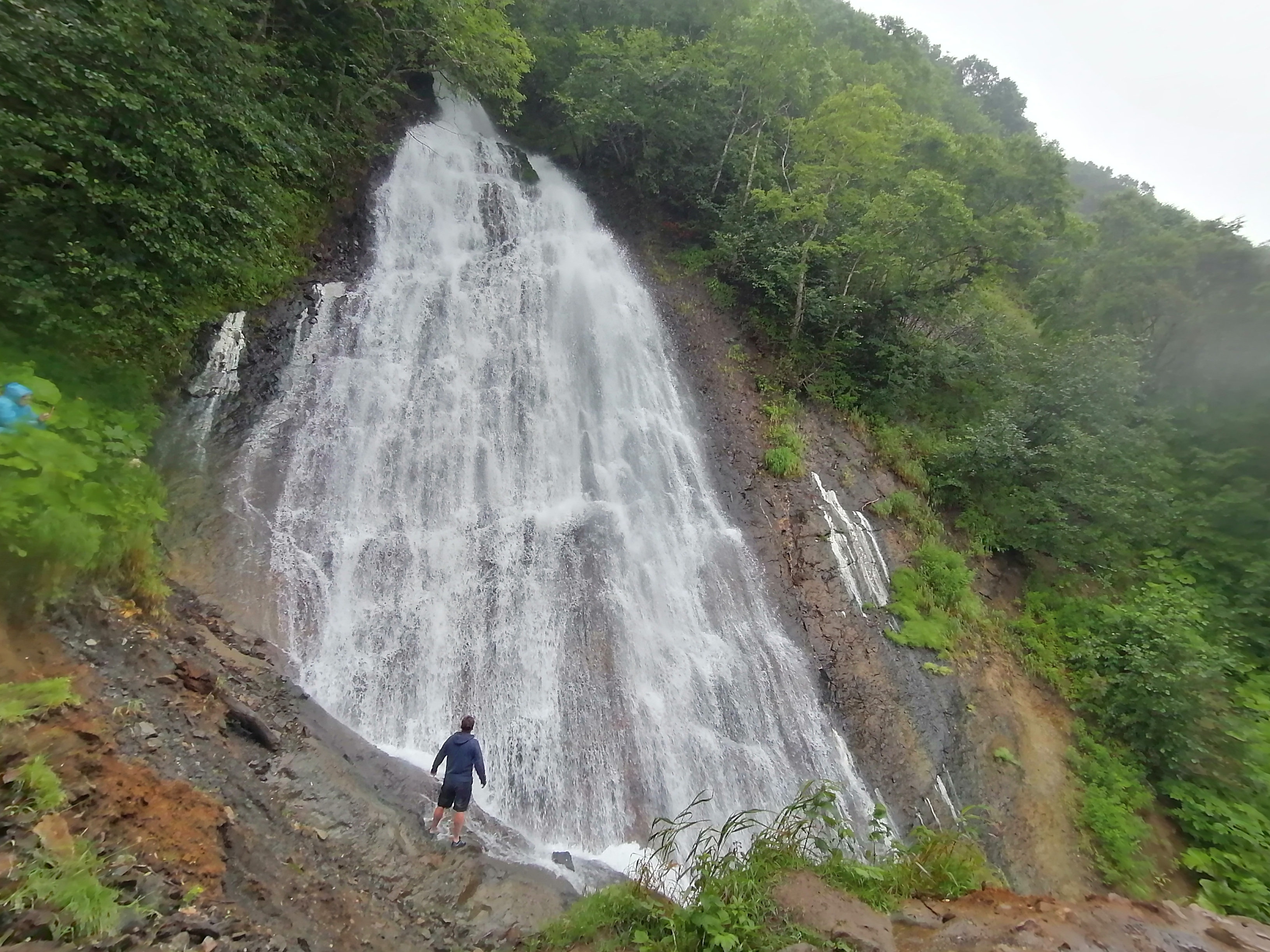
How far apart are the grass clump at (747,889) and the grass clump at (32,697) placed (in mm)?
3840

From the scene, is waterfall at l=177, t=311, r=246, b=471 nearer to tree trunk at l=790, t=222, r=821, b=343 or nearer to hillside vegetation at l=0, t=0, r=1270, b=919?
hillside vegetation at l=0, t=0, r=1270, b=919

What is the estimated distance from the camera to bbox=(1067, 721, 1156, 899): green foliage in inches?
336

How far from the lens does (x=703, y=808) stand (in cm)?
834

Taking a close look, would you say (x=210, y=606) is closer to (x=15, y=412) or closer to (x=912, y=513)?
(x=15, y=412)

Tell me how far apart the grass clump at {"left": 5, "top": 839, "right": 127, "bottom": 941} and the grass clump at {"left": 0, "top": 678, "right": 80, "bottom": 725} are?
3.55 feet

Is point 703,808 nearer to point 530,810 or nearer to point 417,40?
point 530,810

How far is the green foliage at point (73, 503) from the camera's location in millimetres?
4566

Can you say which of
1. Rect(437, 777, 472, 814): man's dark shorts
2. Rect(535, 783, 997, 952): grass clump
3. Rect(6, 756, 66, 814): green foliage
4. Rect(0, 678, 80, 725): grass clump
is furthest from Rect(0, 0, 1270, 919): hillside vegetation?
Rect(535, 783, 997, 952): grass clump

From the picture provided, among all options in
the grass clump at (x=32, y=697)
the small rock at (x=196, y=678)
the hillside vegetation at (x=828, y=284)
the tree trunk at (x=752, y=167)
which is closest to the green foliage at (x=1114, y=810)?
the hillside vegetation at (x=828, y=284)

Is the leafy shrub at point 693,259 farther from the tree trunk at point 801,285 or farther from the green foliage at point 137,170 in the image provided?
the green foliage at point 137,170

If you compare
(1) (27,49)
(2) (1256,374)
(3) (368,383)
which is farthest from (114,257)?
(2) (1256,374)

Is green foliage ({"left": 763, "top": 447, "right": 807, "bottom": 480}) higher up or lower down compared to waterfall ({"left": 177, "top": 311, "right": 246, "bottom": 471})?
higher up

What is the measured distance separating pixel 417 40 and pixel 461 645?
1350 centimetres

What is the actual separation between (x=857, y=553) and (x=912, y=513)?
194 cm
